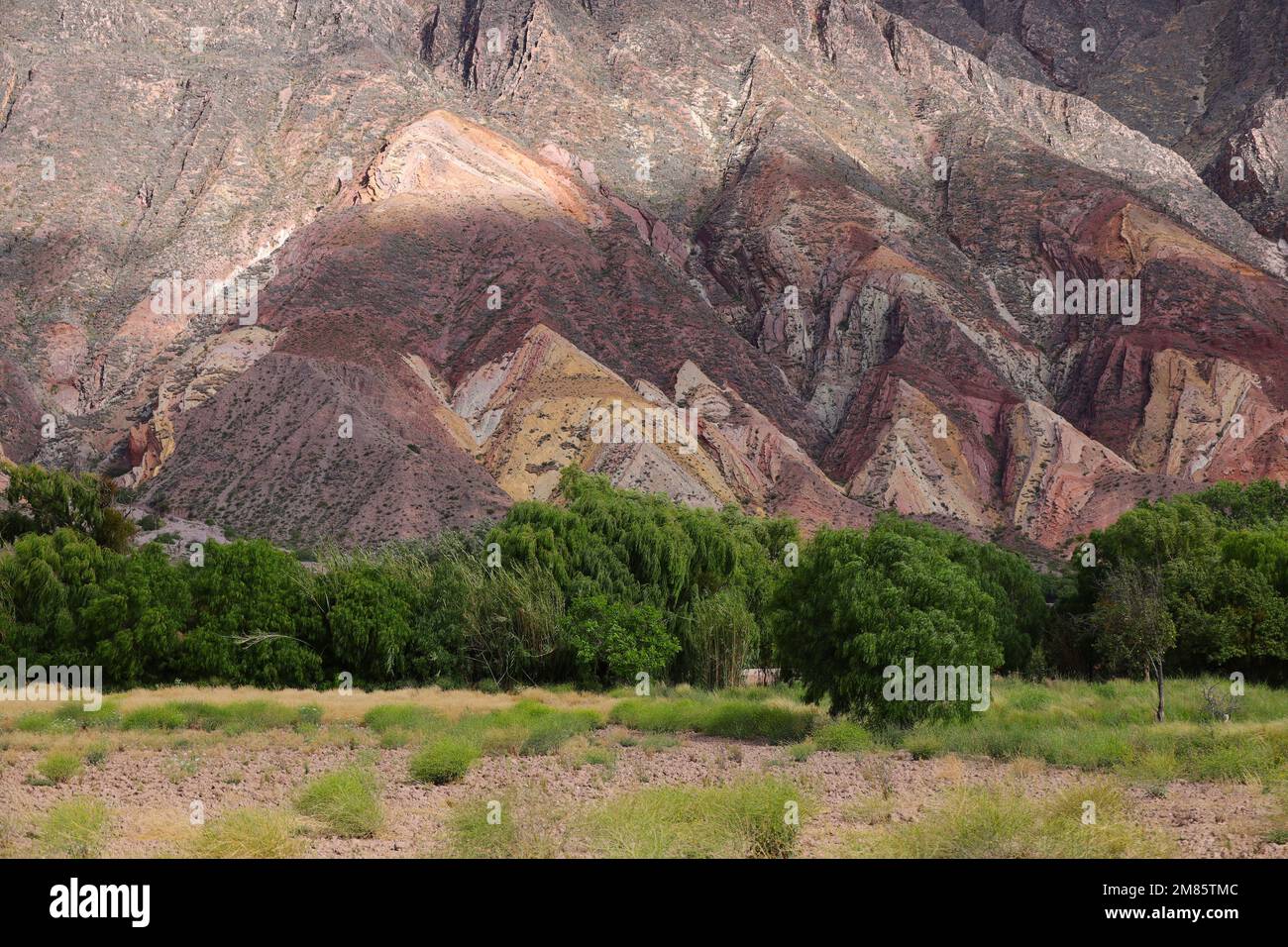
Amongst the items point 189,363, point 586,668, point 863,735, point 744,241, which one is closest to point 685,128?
point 744,241

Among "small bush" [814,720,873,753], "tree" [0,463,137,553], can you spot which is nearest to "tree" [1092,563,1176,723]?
"small bush" [814,720,873,753]

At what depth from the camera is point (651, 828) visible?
46.5 feet

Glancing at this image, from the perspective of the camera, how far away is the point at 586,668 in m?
36.9

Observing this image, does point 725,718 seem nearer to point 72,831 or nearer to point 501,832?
point 501,832

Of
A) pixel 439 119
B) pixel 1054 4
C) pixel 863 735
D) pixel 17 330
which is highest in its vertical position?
pixel 1054 4

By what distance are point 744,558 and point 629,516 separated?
181 inches

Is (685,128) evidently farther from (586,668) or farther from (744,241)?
(586,668)

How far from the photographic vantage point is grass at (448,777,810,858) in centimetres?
1372

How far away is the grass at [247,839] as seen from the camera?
1359 cm

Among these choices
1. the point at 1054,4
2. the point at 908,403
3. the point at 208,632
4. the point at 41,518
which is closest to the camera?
the point at 208,632

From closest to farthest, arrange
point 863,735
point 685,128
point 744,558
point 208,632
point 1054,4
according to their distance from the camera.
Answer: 1. point 863,735
2. point 208,632
3. point 744,558
4. point 685,128
5. point 1054,4

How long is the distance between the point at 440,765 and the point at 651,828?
7772 millimetres
